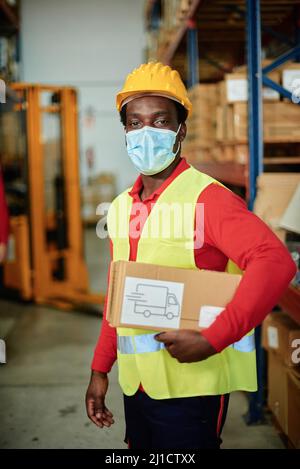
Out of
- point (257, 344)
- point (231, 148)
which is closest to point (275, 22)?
point (231, 148)

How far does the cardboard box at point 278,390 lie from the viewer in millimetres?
3464

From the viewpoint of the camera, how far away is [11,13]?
11633mm

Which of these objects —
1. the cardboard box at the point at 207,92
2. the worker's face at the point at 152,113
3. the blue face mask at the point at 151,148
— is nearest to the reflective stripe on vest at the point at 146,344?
the blue face mask at the point at 151,148

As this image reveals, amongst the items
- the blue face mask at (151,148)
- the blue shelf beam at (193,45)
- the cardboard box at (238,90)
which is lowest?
the blue face mask at (151,148)

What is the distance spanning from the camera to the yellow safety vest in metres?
1.76

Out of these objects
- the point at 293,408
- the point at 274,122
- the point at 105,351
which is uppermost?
the point at 274,122

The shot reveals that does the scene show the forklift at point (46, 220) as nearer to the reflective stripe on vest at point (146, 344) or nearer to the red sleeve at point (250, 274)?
the reflective stripe on vest at point (146, 344)

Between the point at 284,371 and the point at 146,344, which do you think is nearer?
the point at 146,344

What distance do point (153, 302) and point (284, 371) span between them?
2.09m

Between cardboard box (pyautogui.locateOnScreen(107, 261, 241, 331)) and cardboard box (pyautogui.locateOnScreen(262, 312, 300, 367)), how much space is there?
180 centimetres

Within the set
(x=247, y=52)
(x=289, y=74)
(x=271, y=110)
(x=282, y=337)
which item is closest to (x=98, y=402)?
(x=282, y=337)

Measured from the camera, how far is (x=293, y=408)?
3373mm

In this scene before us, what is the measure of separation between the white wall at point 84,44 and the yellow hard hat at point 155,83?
523 inches

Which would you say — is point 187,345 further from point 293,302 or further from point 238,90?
point 238,90
